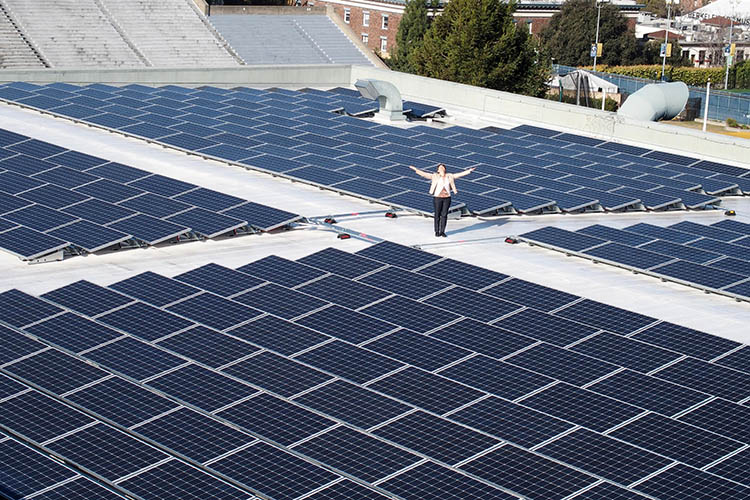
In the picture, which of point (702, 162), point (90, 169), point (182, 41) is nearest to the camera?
point (90, 169)

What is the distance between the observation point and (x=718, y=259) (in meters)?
26.6

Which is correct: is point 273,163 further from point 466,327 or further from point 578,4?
point 578,4

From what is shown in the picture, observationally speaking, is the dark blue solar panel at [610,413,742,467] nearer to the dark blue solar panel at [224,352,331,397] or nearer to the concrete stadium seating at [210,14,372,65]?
the dark blue solar panel at [224,352,331,397]

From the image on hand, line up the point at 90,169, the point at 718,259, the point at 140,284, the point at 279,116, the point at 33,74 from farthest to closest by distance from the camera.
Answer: the point at 33,74 < the point at 279,116 < the point at 90,169 < the point at 718,259 < the point at 140,284

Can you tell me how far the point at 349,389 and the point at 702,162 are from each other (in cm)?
2484

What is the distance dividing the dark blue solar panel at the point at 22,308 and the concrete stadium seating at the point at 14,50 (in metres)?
58.3

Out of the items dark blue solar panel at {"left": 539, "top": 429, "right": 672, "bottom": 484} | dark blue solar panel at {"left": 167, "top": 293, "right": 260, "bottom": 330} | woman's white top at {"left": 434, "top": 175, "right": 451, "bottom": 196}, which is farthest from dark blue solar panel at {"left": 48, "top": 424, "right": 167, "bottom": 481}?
woman's white top at {"left": 434, "top": 175, "right": 451, "bottom": 196}

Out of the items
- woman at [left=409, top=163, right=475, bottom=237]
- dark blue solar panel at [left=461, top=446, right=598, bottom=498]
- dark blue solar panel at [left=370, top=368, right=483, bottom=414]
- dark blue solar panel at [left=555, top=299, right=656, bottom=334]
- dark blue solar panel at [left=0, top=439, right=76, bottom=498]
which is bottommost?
dark blue solar panel at [left=0, top=439, right=76, bottom=498]

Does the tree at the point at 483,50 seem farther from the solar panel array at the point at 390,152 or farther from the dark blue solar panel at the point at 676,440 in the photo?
the dark blue solar panel at the point at 676,440

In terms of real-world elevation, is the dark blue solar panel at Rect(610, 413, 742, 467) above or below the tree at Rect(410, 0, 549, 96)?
below

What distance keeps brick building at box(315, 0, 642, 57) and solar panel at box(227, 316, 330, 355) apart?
342 ft

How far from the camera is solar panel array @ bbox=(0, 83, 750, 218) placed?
32531mm

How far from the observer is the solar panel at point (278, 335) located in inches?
781

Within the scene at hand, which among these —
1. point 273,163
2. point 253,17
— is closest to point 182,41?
point 253,17
